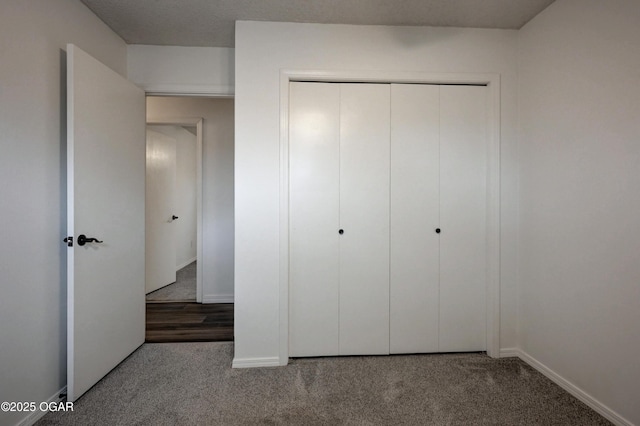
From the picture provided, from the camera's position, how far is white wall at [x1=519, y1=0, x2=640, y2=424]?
4.95 ft

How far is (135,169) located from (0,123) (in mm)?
889

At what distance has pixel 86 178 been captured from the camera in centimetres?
178

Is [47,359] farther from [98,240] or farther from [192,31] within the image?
[192,31]

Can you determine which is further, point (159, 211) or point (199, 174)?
point (159, 211)

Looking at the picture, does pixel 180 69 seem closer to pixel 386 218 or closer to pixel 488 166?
pixel 386 218

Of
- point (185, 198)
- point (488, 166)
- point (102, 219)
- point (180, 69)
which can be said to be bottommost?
point (102, 219)

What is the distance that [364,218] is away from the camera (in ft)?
7.27

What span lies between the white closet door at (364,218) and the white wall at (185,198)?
3693 millimetres

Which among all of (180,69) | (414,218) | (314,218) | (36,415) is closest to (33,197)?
(36,415)

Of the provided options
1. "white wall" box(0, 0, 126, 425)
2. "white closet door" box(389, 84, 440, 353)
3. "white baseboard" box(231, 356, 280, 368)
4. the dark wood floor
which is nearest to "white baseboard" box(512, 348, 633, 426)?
"white closet door" box(389, 84, 440, 353)

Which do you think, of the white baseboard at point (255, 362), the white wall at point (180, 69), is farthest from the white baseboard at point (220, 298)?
the white wall at point (180, 69)

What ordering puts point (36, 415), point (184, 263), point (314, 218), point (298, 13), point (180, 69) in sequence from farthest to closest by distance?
point (184, 263) < point (180, 69) < point (314, 218) < point (298, 13) < point (36, 415)

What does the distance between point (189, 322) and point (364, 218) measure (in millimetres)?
2056

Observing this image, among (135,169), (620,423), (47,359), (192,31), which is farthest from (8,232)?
(620,423)
